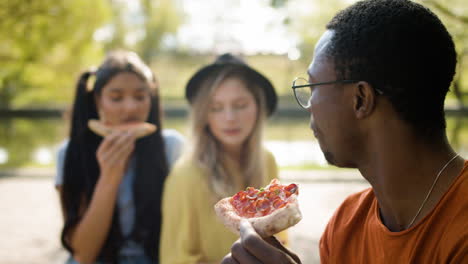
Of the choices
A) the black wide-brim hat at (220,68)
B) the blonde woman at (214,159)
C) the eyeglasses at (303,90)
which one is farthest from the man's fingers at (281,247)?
the black wide-brim hat at (220,68)

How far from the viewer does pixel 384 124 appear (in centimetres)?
189

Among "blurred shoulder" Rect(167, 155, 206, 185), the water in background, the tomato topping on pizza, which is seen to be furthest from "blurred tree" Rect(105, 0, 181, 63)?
the tomato topping on pizza

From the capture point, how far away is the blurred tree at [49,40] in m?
14.7

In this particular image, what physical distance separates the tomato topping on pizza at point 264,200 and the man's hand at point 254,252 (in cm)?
23

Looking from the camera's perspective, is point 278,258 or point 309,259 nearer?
point 278,258

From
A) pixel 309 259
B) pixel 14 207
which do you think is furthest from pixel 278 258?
pixel 14 207

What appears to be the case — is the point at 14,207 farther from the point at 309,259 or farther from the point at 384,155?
the point at 384,155

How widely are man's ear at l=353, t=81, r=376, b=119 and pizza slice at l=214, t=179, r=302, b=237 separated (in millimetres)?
499

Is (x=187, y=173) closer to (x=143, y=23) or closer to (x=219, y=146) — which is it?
(x=219, y=146)

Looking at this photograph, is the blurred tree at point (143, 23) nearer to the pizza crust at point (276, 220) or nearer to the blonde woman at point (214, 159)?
the blonde woman at point (214, 159)

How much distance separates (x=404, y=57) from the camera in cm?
177

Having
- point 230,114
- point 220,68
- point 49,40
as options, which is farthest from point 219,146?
point 49,40

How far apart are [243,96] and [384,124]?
184 centimetres

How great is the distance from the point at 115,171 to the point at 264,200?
72.3 inches
